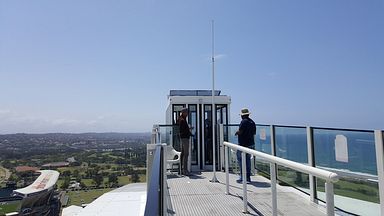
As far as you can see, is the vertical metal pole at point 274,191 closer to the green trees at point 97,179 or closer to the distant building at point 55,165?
the green trees at point 97,179

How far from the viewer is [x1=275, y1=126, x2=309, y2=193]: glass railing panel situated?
4.95 meters

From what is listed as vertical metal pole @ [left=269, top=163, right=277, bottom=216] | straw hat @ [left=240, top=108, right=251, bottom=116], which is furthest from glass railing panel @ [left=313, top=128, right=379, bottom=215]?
straw hat @ [left=240, top=108, right=251, bottom=116]

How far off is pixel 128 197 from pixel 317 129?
21.4ft

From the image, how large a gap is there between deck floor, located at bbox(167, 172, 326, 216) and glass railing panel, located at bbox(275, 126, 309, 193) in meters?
0.24

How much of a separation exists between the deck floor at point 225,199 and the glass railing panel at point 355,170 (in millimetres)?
458

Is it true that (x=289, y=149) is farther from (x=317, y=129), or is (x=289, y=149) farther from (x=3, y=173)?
(x=3, y=173)

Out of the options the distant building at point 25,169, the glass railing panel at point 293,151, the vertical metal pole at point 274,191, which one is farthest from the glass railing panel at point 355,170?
the distant building at point 25,169

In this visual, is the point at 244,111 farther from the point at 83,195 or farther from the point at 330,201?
the point at 83,195

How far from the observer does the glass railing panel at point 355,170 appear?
342 centimetres

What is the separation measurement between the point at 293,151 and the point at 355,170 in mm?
1902

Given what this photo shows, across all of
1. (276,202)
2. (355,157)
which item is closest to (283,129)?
(355,157)

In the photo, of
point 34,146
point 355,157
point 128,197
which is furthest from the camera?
point 34,146

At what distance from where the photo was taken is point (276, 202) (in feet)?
11.8

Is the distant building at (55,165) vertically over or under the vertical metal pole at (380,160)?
under
